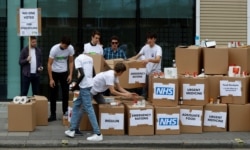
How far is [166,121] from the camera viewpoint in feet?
35.1

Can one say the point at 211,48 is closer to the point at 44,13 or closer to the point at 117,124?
the point at 117,124

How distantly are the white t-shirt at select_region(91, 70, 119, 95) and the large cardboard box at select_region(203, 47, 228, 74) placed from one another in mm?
2196

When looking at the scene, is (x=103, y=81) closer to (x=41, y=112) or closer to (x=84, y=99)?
(x=84, y=99)

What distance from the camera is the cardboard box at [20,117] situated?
10688 mm

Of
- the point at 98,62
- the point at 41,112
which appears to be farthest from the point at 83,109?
the point at 41,112

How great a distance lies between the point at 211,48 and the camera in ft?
37.1

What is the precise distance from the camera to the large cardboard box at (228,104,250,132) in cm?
1105

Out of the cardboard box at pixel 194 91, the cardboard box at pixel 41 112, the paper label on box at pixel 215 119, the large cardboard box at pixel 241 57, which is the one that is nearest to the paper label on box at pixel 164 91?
the cardboard box at pixel 194 91

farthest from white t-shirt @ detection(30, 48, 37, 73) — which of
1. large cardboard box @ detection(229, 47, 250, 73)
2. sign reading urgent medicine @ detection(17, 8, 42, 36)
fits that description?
large cardboard box @ detection(229, 47, 250, 73)

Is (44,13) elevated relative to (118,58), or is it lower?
elevated

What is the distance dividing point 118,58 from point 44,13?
392cm

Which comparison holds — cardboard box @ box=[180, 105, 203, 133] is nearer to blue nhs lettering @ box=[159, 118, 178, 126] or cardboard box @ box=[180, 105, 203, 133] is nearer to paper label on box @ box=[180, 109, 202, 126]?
paper label on box @ box=[180, 109, 202, 126]

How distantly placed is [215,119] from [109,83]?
2.48 metres

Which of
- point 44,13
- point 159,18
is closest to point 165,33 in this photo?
point 159,18
